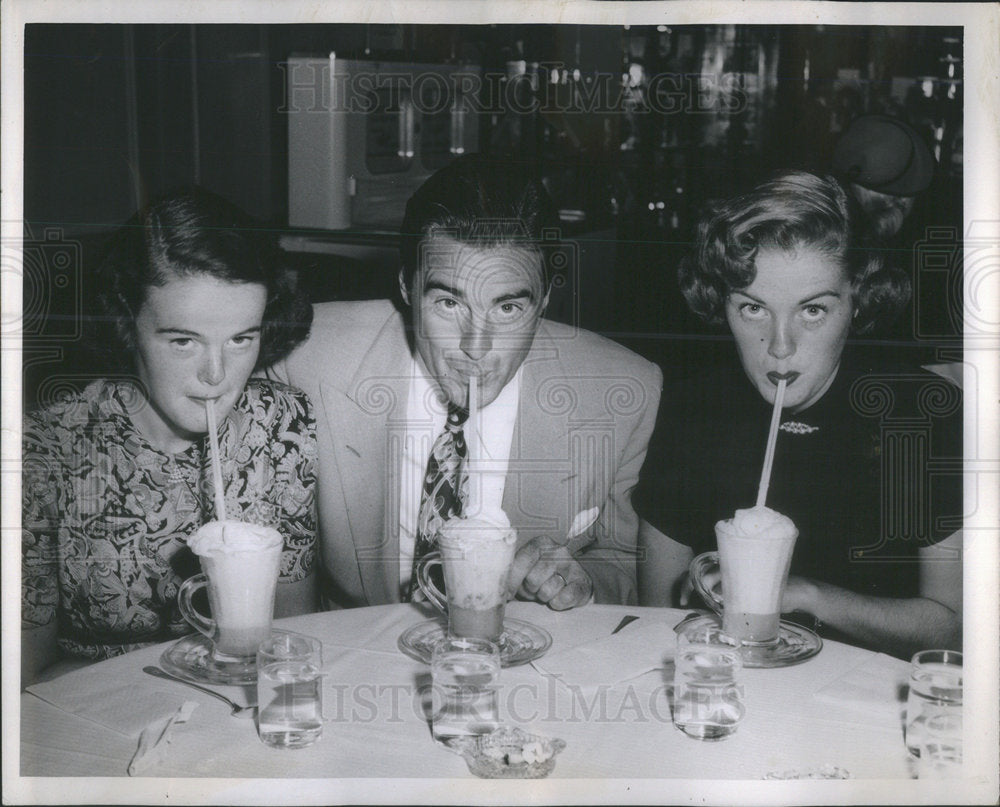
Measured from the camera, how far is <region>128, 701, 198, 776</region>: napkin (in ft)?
3.81

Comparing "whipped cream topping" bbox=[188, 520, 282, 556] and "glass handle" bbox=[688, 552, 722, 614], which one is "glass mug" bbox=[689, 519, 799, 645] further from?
"whipped cream topping" bbox=[188, 520, 282, 556]

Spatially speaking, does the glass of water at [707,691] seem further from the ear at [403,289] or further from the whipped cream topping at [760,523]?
the ear at [403,289]

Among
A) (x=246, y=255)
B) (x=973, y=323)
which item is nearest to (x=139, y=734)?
(x=246, y=255)

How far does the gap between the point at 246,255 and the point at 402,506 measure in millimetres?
411

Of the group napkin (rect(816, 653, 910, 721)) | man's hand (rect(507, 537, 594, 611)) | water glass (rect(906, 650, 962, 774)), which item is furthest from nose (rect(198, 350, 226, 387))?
water glass (rect(906, 650, 962, 774))

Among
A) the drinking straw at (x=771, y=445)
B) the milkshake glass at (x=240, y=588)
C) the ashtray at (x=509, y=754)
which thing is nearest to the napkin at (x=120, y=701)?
the milkshake glass at (x=240, y=588)

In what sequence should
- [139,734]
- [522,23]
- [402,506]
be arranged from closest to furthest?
[139,734], [522,23], [402,506]

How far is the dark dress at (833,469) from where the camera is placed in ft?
4.85

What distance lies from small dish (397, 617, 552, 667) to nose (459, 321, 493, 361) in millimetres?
366

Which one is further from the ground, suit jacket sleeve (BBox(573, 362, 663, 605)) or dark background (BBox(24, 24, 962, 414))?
dark background (BBox(24, 24, 962, 414))

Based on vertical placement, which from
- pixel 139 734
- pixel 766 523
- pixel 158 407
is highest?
pixel 158 407

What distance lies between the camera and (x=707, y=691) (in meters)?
1.24

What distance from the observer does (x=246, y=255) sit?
146 centimetres

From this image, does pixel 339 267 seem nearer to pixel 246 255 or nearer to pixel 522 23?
pixel 246 255
